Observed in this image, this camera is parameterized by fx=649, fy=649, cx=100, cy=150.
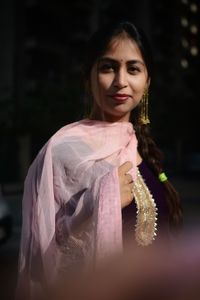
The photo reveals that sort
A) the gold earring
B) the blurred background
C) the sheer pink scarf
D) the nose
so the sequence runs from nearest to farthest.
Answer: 1. the sheer pink scarf
2. the nose
3. the gold earring
4. the blurred background

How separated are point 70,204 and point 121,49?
45 centimetres

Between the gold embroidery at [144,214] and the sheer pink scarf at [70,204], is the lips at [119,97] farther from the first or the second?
the gold embroidery at [144,214]

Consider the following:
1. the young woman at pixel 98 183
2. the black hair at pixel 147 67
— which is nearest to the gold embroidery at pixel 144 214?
the young woman at pixel 98 183

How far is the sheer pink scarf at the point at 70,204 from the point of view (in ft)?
5.53

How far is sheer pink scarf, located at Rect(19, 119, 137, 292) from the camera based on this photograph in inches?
66.4

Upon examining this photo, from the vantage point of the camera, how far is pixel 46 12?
4684 cm

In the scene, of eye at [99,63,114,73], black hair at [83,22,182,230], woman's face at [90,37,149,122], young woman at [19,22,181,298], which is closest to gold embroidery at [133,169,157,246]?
young woman at [19,22,181,298]

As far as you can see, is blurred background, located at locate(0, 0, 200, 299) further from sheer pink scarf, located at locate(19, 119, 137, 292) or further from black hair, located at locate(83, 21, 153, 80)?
sheer pink scarf, located at locate(19, 119, 137, 292)

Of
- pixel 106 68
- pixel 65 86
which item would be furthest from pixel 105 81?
pixel 65 86

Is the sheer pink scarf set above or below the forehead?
below

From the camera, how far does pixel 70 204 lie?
1.73 metres

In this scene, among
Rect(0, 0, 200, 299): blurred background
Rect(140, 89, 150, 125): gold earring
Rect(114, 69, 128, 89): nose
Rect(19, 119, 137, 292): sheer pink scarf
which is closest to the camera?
Rect(19, 119, 137, 292): sheer pink scarf

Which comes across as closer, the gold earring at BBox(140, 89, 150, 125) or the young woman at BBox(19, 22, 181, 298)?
the young woman at BBox(19, 22, 181, 298)

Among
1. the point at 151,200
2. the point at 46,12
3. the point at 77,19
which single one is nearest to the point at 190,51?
the point at 151,200
